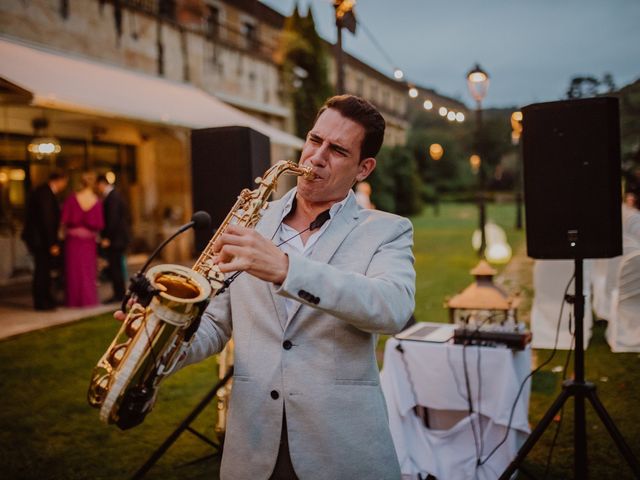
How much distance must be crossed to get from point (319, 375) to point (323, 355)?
7cm

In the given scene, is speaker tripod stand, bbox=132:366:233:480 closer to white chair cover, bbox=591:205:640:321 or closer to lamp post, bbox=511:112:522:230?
lamp post, bbox=511:112:522:230

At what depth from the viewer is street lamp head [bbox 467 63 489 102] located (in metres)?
11.7

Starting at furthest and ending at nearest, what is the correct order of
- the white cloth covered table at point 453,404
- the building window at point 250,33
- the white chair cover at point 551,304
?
the building window at point 250,33 < the white chair cover at point 551,304 < the white cloth covered table at point 453,404

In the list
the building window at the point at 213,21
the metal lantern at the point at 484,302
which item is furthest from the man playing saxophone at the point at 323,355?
the building window at the point at 213,21

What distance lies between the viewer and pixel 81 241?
9.61 meters

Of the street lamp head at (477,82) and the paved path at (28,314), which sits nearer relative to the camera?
the paved path at (28,314)

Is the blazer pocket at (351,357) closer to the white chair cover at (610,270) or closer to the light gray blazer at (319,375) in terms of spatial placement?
the light gray blazer at (319,375)

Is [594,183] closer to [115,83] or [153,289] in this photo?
[153,289]

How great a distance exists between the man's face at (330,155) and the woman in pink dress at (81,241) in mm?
8023

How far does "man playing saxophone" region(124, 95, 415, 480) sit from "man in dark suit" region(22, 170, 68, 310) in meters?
7.93

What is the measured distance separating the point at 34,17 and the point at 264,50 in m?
11.7

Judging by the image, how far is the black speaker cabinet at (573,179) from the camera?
3.31 metres

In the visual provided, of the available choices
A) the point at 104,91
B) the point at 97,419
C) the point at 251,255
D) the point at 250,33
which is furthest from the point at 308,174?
the point at 250,33

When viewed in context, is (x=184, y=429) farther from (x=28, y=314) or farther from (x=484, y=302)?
(x=28, y=314)
